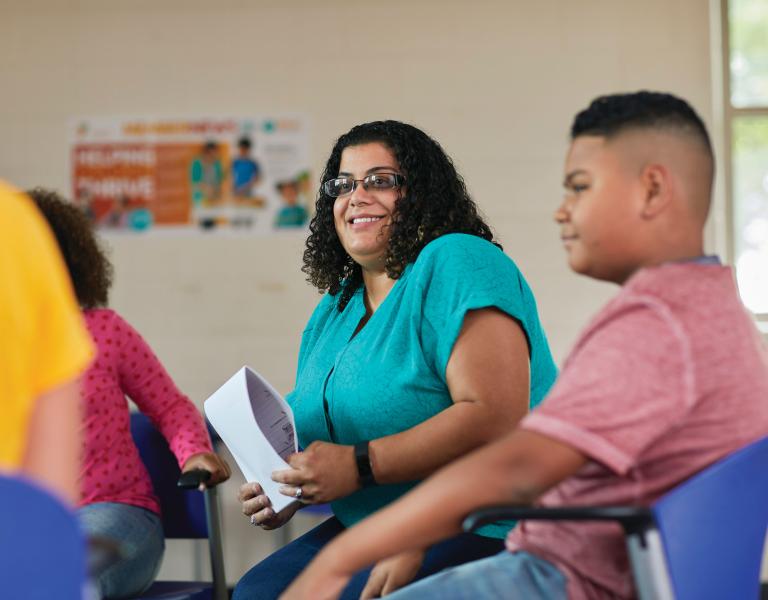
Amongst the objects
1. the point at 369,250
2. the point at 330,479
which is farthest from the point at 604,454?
the point at 369,250

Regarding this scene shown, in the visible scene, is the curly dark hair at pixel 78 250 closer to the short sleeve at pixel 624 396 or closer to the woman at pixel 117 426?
the woman at pixel 117 426

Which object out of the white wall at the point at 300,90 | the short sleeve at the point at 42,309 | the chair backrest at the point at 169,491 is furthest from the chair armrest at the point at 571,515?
the white wall at the point at 300,90

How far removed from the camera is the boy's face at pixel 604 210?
113cm

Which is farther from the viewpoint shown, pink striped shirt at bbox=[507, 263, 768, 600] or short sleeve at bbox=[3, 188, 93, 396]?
pink striped shirt at bbox=[507, 263, 768, 600]

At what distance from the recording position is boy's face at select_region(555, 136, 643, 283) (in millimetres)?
1130

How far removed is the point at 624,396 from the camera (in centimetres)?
99

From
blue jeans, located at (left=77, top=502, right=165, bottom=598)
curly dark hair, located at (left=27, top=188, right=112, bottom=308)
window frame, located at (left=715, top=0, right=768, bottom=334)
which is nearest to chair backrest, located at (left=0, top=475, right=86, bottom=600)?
blue jeans, located at (left=77, top=502, right=165, bottom=598)

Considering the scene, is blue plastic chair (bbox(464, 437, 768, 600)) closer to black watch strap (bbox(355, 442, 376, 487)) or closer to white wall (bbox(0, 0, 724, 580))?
black watch strap (bbox(355, 442, 376, 487))

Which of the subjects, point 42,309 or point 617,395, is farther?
point 617,395

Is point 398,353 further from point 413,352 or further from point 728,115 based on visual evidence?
point 728,115

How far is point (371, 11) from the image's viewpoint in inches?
147

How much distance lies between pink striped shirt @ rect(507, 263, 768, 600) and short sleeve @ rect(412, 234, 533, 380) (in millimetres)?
481

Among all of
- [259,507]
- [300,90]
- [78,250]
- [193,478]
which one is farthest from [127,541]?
[300,90]

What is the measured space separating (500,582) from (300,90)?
9.54ft
